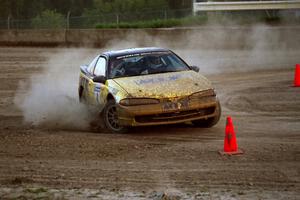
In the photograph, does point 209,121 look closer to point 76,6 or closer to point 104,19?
point 104,19

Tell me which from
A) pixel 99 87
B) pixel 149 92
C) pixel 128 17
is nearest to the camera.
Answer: pixel 149 92

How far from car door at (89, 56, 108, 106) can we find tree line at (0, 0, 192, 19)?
4064cm

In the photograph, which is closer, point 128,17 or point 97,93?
point 97,93

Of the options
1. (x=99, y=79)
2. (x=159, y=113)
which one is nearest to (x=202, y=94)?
(x=159, y=113)

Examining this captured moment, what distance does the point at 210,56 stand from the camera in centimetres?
2630

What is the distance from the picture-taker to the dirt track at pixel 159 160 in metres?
7.51

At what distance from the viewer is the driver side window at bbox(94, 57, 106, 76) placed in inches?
494

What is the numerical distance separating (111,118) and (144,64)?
1.28 meters

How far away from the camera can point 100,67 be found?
1282 cm

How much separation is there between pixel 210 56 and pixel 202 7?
1104cm

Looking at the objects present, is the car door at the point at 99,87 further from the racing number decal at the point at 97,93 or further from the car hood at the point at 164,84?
the car hood at the point at 164,84

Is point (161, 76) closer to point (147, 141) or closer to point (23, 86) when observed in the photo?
point (147, 141)

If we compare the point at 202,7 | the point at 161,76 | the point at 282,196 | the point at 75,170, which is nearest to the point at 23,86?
the point at 161,76

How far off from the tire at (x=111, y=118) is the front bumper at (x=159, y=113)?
0.28 metres
